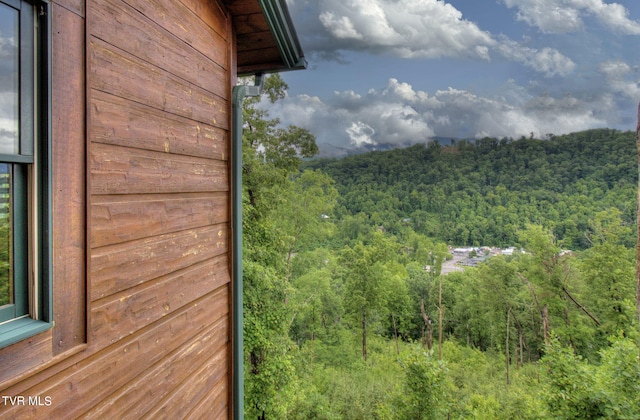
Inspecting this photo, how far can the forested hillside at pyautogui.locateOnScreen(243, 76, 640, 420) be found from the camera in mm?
7223

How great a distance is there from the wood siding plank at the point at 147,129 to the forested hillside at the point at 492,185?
21833 millimetres

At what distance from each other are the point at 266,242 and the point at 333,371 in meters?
10.3

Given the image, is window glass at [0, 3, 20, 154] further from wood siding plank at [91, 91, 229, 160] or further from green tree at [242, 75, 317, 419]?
green tree at [242, 75, 317, 419]

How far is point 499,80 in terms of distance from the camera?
70812mm

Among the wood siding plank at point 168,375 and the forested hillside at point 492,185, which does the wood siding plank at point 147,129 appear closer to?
the wood siding plank at point 168,375

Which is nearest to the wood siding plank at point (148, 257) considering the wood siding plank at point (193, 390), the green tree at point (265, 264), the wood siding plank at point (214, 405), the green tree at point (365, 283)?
the wood siding plank at point (193, 390)

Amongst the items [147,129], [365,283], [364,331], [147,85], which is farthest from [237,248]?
[364,331]

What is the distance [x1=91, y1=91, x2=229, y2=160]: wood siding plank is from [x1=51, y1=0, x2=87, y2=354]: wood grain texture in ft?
0.33

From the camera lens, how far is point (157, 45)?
4.81 ft

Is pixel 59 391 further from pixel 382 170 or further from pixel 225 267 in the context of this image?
pixel 382 170

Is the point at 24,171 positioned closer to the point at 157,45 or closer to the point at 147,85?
the point at 147,85

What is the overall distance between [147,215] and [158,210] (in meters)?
0.08

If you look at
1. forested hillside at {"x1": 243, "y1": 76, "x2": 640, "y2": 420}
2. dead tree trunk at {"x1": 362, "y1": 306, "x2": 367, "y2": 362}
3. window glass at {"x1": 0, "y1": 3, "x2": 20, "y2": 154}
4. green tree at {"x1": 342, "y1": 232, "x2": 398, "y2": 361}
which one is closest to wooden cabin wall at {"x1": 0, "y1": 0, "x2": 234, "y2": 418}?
window glass at {"x1": 0, "y1": 3, "x2": 20, "y2": 154}

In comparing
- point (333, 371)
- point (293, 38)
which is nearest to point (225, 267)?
point (293, 38)
